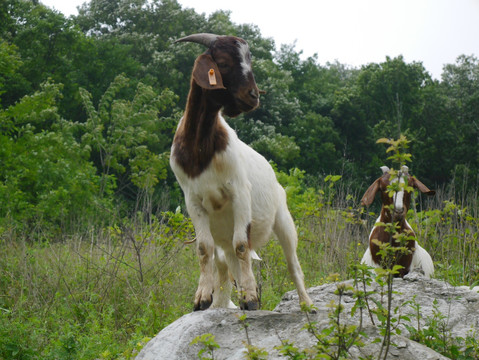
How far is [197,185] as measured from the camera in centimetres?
477

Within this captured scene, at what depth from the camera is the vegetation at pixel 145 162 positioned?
25.3 feet

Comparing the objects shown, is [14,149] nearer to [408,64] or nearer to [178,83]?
[178,83]

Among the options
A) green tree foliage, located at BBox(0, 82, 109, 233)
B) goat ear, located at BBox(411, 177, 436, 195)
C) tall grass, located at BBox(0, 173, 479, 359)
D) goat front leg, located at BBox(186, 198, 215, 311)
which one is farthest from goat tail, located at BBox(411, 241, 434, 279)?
green tree foliage, located at BBox(0, 82, 109, 233)

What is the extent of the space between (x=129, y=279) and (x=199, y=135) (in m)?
4.28

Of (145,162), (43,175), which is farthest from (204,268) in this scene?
(145,162)

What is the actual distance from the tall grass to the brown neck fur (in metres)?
1.61

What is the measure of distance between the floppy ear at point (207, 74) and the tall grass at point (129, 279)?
7.23 ft

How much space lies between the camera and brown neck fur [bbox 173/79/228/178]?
474cm

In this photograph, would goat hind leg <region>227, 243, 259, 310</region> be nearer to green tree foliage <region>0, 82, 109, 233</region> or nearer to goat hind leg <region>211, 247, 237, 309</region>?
goat hind leg <region>211, 247, 237, 309</region>

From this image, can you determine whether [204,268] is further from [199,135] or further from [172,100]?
[172,100]

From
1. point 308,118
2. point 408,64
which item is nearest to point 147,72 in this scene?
point 308,118

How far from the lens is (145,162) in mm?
24406

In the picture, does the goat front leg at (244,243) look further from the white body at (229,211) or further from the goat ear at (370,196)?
the goat ear at (370,196)

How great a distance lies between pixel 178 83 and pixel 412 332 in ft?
81.1
